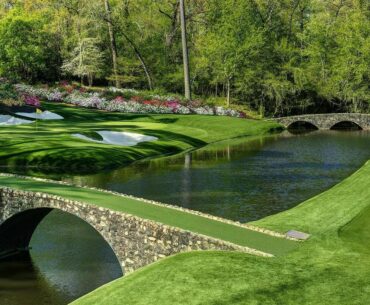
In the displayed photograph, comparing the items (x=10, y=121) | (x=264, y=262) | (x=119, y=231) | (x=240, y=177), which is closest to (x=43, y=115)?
(x=10, y=121)

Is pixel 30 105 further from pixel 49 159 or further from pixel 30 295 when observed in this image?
pixel 30 295

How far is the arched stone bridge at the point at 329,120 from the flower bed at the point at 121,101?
30.8 feet

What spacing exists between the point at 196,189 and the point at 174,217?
1741 centimetres

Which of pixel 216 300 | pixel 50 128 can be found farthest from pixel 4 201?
pixel 50 128

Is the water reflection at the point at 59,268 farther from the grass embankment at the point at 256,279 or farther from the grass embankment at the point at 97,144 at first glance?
the grass embankment at the point at 97,144

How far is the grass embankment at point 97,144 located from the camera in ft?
158

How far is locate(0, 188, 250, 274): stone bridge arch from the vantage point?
20922 millimetres

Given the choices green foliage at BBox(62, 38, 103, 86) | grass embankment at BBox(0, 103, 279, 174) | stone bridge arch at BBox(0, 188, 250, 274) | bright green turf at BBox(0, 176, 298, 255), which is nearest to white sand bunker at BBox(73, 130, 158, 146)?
grass embankment at BBox(0, 103, 279, 174)

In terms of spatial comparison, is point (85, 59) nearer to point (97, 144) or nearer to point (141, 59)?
point (141, 59)

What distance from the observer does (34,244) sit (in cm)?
2875

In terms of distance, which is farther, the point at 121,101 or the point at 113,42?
the point at 113,42

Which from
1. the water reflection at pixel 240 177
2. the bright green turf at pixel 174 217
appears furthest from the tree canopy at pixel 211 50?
the bright green turf at pixel 174 217

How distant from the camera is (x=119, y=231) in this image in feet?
75.0

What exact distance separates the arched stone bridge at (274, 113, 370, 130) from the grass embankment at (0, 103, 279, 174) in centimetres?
475
